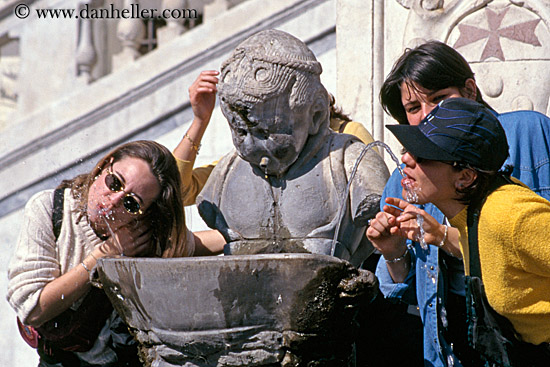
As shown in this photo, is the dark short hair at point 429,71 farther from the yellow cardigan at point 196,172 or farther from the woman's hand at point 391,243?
the woman's hand at point 391,243

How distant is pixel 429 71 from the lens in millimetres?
3266

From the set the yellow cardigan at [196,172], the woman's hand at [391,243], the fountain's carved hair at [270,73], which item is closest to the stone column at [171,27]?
the yellow cardigan at [196,172]

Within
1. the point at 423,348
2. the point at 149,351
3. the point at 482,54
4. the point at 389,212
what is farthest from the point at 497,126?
the point at 482,54

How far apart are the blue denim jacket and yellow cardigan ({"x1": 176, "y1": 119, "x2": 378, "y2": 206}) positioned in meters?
0.51

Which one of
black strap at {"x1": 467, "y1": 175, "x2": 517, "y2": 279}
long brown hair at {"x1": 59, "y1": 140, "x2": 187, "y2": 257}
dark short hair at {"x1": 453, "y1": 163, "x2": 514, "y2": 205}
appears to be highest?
dark short hair at {"x1": 453, "y1": 163, "x2": 514, "y2": 205}

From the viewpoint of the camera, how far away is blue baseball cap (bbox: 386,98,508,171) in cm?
278

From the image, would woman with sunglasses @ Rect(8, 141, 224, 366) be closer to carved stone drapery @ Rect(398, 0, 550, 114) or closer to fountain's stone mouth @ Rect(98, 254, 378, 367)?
fountain's stone mouth @ Rect(98, 254, 378, 367)

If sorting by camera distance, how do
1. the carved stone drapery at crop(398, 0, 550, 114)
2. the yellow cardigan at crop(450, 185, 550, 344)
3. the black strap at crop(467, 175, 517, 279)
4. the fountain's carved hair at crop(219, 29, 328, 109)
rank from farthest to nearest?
1. the carved stone drapery at crop(398, 0, 550, 114)
2. the fountain's carved hair at crop(219, 29, 328, 109)
3. the black strap at crop(467, 175, 517, 279)
4. the yellow cardigan at crop(450, 185, 550, 344)

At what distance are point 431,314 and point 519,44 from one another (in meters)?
2.00

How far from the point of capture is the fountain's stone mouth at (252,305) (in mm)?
2855

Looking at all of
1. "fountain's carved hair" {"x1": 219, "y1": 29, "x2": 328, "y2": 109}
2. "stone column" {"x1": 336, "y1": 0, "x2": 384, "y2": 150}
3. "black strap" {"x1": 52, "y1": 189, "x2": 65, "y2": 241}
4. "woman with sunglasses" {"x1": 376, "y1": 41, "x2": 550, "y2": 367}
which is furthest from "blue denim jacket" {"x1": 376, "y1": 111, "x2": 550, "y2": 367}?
"stone column" {"x1": 336, "y1": 0, "x2": 384, "y2": 150}

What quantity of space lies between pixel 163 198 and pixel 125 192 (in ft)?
0.41

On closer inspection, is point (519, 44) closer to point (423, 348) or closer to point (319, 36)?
point (319, 36)

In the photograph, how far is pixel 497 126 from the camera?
2.84m
